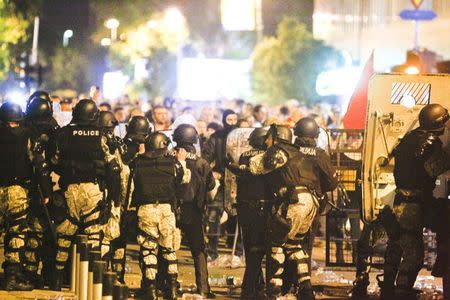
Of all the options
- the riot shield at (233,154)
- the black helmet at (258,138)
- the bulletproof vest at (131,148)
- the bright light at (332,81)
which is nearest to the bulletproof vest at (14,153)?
the bulletproof vest at (131,148)

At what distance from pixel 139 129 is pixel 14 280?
102 inches

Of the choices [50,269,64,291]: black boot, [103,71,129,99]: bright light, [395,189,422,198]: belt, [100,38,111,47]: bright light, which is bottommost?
[50,269,64,291]: black boot

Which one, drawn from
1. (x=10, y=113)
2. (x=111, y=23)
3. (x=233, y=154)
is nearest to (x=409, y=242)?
(x=233, y=154)

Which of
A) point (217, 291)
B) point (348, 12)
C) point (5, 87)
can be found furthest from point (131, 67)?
point (217, 291)

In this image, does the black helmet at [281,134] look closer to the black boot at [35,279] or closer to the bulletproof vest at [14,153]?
the bulletproof vest at [14,153]

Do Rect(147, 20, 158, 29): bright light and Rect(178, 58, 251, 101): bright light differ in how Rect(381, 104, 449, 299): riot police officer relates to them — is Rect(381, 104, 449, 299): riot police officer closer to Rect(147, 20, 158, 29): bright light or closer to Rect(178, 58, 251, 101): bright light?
Rect(178, 58, 251, 101): bright light

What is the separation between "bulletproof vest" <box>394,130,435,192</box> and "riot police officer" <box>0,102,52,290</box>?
410 centimetres

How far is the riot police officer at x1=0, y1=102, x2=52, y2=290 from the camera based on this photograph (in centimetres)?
1398

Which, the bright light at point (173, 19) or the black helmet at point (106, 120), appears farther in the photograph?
the bright light at point (173, 19)

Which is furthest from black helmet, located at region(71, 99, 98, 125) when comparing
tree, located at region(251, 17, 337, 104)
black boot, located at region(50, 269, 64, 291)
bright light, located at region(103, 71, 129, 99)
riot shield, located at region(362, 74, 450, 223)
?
tree, located at region(251, 17, 337, 104)

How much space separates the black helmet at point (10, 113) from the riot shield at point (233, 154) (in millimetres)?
3201

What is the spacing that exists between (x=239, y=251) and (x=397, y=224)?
587cm

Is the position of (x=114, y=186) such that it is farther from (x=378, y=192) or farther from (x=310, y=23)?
(x=310, y=23)

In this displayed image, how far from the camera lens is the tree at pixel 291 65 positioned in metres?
66.2
